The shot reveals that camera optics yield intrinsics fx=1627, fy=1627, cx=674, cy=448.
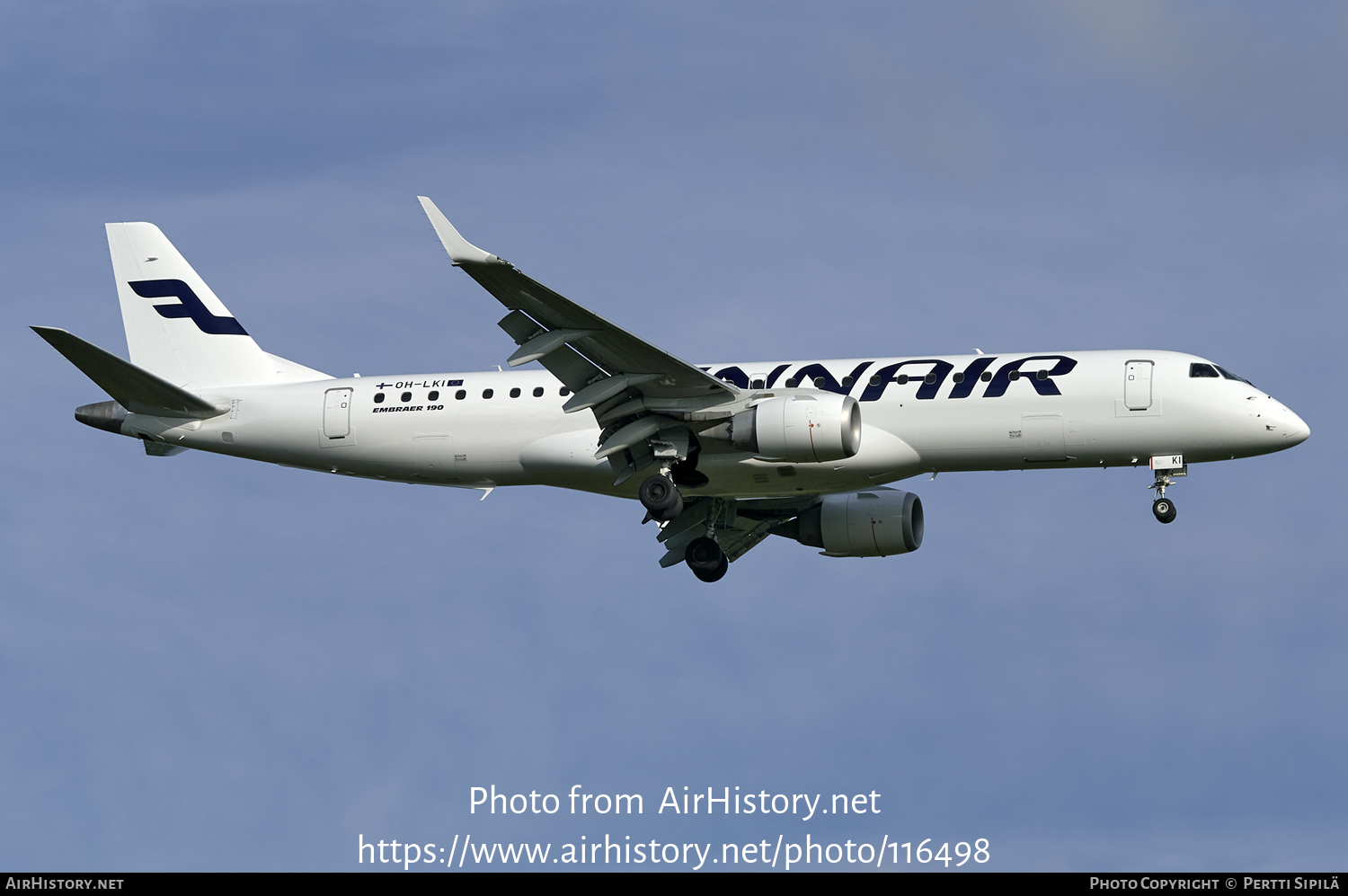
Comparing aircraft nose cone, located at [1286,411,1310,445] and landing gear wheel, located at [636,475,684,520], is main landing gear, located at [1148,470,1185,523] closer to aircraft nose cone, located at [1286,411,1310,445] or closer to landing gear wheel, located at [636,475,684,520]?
aircraft nose cone, located at [1286,411,1310,445]

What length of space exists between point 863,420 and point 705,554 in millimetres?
7437

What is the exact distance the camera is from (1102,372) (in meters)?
36.4

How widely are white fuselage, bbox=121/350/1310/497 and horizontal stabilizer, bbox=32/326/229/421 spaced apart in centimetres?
35

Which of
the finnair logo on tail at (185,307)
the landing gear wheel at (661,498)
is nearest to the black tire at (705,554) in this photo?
the landing gear wheel at (661,498)

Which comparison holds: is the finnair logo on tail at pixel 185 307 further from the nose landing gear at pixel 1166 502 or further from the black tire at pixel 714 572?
the nose landing gear at pixel 1166 502

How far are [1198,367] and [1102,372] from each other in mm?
2176

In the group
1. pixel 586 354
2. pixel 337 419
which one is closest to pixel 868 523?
pixel 586 354

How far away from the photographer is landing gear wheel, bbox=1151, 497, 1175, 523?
36250mm

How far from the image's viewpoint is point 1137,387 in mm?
36156

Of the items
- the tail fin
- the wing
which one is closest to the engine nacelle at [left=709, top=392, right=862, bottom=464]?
the wing

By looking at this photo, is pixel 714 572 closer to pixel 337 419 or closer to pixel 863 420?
pixel 863 420
